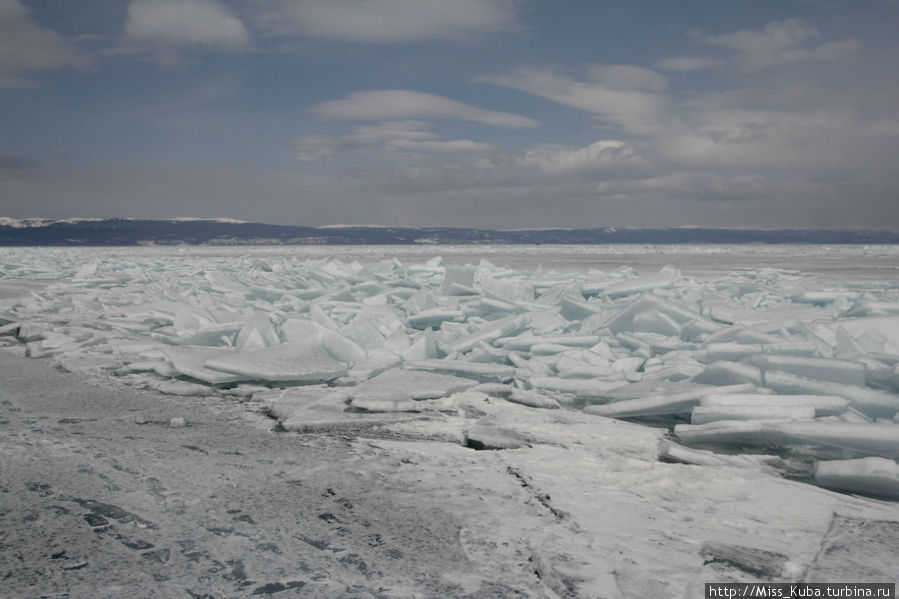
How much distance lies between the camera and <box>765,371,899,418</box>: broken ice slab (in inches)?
87.1

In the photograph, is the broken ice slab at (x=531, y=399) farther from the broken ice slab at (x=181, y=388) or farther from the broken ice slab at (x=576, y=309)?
the broken ice slab at (x=576, y=309)

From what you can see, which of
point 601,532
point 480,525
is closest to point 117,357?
point 480,525

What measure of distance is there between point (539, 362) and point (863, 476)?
179cm

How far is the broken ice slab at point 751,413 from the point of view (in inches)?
82.0

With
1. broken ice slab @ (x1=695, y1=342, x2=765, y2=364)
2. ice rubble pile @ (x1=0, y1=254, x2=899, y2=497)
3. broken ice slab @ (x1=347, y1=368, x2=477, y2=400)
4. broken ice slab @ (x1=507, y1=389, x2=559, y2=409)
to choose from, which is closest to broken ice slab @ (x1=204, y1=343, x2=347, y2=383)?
ice rubble pile @ (x1=0, y1=254, x2=899, y2=497)

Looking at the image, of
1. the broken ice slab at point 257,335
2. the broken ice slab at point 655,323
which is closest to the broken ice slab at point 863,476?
the broken ice slab at point 655,323

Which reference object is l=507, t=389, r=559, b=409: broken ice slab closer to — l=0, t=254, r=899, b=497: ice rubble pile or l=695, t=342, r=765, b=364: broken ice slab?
l=0, t=254, r=899, b=497: ice rubble pile

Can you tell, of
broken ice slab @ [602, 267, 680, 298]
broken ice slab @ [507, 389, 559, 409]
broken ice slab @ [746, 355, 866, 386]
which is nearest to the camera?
broken ice slab @ [746, 355, 866, 386]

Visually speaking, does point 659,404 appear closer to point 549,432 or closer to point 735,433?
point 735,433

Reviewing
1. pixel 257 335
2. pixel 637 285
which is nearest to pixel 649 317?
pixel 637 285

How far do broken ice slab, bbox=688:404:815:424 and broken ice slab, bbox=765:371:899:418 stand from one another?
0.27m

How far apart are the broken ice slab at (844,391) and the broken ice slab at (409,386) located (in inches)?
51.0

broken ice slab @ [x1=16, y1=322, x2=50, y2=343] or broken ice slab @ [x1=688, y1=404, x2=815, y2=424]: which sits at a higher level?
broken ice slab @ [x1=688, y1=404, x2=815, y2=424]

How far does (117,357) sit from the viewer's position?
3482mm
